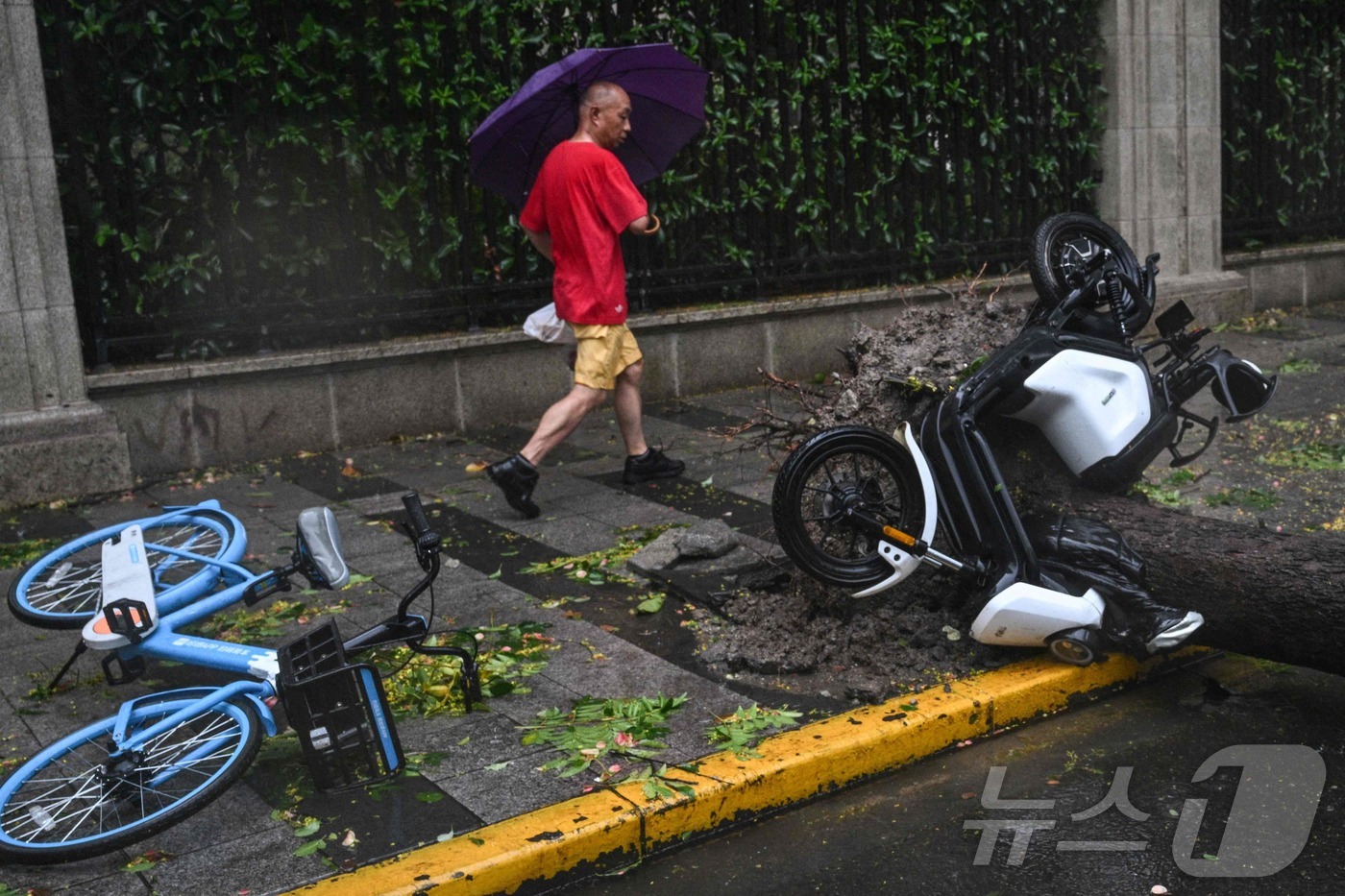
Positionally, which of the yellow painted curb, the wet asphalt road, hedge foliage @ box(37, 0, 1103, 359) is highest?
hedge foliage @ box(37, 0, 1103, 359)

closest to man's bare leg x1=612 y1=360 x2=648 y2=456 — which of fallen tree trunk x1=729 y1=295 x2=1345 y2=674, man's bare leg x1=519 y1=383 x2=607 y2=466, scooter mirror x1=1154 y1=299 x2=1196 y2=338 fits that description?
man's bare leg x1=519 y1=383 x2=607 y2=466

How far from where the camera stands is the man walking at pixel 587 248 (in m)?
7.29

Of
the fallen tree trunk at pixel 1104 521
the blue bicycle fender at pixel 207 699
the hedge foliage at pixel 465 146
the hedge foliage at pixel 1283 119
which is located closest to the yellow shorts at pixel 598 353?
the fallen tree trunk at pixel 1104 521

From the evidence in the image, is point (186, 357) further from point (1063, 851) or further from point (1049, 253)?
point (1063, 851)

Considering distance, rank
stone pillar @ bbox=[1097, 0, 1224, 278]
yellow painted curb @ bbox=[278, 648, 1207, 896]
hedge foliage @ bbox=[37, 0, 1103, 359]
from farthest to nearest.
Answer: stone pillar @ bbox=[1097, 0, 1224, 278] < hedge foliage @ bbox=[37, 0, 1103, 359] < yellow painted curb @ bbox=[278, 648, 1207, 896]

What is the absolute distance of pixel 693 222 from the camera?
34.0 feet

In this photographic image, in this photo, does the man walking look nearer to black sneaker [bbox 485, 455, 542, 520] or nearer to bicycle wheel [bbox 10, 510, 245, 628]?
black sneaker [bbox 485, 455, 542, 520]

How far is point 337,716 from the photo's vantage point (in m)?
4.11

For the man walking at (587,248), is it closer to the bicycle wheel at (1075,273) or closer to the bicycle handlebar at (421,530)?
the bicycle wheel at (1075,273)

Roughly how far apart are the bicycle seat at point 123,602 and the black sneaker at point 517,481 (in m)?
2.58

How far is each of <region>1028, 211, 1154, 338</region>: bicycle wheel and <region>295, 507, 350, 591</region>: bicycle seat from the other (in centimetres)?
259

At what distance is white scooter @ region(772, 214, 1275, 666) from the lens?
191 inches

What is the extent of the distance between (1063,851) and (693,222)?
7081mm

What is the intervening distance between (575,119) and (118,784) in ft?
15.1
